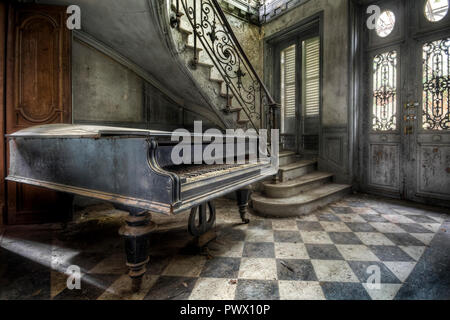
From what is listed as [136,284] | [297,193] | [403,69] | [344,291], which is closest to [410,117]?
[403,69]

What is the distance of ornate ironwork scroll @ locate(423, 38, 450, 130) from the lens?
10.2ft

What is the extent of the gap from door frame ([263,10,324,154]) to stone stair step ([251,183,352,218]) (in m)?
1.18

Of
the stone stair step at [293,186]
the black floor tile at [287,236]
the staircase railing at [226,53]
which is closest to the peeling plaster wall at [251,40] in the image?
the staircase railing at [226,53]

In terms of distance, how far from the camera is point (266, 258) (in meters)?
1.86

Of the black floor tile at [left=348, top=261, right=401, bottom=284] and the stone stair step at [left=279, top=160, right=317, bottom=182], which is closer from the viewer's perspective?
the black floor tile at [left=348, top=261, right=401, bottom=284]

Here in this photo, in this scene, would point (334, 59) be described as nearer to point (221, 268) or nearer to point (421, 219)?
point (421, 219)

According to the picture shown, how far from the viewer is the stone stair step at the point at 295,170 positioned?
3461mm

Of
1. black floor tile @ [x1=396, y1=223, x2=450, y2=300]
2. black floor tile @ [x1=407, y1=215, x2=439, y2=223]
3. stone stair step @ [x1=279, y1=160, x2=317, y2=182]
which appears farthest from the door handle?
black floor tile @ [x1=396, y1=223, x2=450, y2=300]

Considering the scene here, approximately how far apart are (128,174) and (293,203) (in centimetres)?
224

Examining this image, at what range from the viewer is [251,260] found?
5.99ft

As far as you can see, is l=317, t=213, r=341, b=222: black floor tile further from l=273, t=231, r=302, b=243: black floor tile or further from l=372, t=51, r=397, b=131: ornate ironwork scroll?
l=372, t=51, r=397, b=131: ornate ironwork scroll
